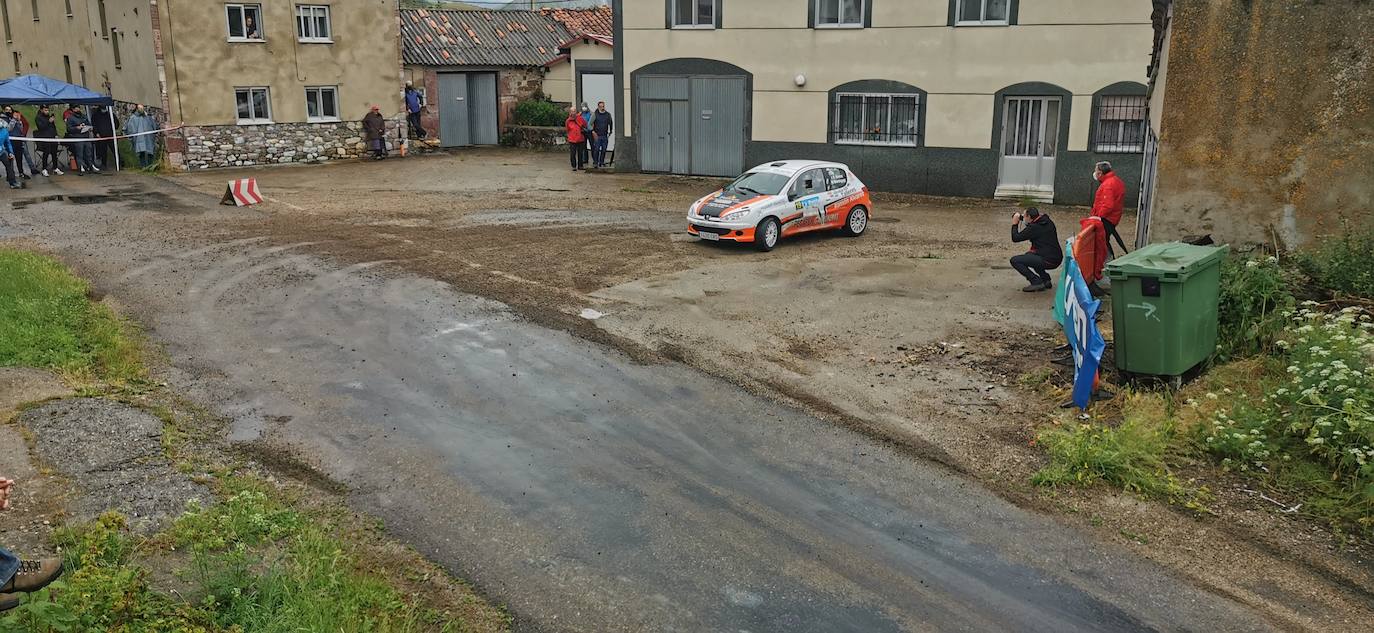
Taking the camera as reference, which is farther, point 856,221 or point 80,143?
point 80,143

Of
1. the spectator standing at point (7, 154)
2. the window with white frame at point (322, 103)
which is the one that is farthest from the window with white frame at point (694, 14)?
the spectator standing at point (7, 154)

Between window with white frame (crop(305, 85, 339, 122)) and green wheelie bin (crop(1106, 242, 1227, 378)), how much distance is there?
25.3m

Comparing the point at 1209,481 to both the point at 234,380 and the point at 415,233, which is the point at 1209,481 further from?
the point at 415,233

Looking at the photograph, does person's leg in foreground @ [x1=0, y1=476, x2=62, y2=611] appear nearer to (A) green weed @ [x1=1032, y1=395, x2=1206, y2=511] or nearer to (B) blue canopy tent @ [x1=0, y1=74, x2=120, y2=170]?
(A) green weed @ [x1=1032, y1=395, x2=1206, y2=511]

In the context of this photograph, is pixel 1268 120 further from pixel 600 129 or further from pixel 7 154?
pixel 7 154

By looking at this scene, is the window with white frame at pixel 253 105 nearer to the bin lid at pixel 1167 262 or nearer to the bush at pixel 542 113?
the bush at pixel 542 113

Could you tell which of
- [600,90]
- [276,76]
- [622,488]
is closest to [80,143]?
[276,76]

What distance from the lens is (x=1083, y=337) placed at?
31.8 ft

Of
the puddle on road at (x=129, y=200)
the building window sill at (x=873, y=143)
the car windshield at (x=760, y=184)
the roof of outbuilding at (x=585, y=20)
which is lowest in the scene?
the puddle on road at (x=129, y=200)

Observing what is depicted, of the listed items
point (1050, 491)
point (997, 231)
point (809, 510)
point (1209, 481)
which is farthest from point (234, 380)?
point (997, 231)

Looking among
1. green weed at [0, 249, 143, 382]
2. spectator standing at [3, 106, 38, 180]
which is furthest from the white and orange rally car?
spectator standing at [3, 106, 38, 180]

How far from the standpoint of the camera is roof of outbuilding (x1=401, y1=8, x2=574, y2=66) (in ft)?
107

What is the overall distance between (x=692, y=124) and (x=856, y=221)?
30.0 ft

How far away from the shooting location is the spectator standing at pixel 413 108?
31875mm
